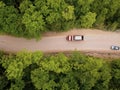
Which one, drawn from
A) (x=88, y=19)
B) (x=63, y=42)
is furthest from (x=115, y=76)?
(x=63, y=42)

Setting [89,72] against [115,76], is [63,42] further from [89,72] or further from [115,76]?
[115,76]

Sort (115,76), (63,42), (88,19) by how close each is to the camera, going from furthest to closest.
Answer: (63,42)
(115,76)
(88,19)

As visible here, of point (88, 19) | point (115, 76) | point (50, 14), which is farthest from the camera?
point (115, 76)

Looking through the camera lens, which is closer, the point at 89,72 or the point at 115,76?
the point at 89,72

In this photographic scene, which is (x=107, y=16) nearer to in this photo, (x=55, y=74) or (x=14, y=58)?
(x=55, y=74)

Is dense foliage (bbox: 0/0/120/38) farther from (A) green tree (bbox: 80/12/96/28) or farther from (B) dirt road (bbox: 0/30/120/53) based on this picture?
(B) dirt road (bbox: 0/30/120/53)

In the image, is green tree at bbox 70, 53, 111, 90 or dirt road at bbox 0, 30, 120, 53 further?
dirt road at bbox 0, 30, 120, 53

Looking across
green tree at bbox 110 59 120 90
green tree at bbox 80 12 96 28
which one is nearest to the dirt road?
green tree at bbox 80 12 96 28
